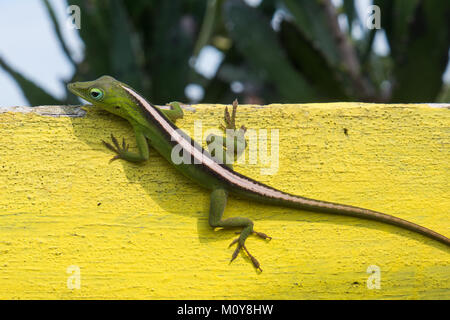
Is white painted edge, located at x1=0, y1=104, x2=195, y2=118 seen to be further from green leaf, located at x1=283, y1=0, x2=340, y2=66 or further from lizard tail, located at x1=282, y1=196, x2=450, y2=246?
green leaf, located at x1=283, y1=0, x2=340, y2=66

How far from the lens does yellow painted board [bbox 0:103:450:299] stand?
7.97ft

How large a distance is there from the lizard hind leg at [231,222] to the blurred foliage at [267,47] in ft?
8.18

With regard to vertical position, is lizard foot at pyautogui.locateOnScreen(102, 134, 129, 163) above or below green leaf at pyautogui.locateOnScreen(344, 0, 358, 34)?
below

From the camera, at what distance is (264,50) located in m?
4.74

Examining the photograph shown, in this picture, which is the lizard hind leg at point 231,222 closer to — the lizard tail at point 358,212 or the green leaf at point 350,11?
the lizard tail at point 358,212

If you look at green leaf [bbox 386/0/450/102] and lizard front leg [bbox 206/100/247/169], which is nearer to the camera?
lizard front leg [bbox 206/100/247/169]

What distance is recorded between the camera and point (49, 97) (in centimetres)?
537

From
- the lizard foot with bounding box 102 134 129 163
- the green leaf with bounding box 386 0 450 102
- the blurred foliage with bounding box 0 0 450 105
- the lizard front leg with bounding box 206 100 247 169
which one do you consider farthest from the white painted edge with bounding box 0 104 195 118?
the green leaf with bounding box 386 0 450 102

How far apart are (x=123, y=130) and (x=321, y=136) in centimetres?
122

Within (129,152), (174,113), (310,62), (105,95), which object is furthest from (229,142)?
(310,62)

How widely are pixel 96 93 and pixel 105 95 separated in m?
0.06

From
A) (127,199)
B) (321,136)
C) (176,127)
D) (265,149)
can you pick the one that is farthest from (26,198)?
(321,136)

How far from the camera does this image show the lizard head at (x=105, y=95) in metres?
2.58

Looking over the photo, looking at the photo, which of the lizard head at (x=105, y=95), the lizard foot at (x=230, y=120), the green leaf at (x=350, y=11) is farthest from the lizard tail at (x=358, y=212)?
the green leaf at (x=350, y=11)
